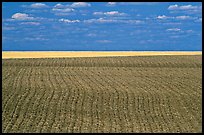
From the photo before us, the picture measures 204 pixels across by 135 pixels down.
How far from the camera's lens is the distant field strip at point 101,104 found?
1148 cm

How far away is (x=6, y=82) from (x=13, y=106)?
5483 millimetres

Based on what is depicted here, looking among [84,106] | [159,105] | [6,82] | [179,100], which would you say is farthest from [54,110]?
[6,82]

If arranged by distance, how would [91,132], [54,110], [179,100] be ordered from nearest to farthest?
[91,132] → [54,110] → [179,100]

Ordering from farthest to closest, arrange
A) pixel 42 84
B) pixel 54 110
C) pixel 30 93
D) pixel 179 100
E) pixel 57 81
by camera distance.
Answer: pixel 57 81, pixel 42 84, pixel 30 93, pixel 179 100, pixel 54 110

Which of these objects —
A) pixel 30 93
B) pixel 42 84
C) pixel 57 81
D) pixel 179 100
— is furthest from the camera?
pixel 57 81

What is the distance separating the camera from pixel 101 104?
561 inches

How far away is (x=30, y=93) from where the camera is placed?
16.1 meters

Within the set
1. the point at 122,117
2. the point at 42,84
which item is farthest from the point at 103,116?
the point at 42,84

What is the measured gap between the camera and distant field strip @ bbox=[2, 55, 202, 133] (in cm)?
1148

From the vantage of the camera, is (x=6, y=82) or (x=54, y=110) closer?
(x=54, y=110)

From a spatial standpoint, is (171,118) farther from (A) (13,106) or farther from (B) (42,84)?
(B) (42,84)

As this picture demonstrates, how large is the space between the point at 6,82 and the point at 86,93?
183 inches

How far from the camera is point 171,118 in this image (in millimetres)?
12383

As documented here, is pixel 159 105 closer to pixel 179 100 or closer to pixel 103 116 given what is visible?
pixel 179 100
